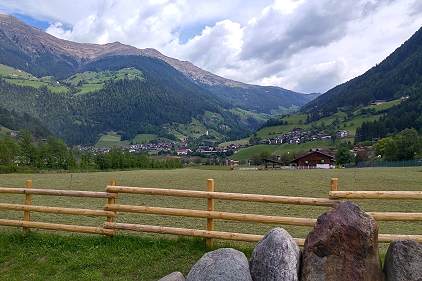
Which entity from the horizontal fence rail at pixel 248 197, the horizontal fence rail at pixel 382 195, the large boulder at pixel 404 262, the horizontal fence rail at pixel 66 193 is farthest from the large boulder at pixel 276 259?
the horizontal fence rail at pixel 66 193

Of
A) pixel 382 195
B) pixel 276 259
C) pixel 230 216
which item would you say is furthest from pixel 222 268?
pixel 382 195

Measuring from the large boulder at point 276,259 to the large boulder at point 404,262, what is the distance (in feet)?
5.04

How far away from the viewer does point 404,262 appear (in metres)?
5.47

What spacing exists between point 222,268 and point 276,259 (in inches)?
37.5

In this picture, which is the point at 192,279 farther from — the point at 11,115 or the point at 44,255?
the point at 11,115

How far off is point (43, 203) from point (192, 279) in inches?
644

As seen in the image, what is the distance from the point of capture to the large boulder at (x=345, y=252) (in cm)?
530

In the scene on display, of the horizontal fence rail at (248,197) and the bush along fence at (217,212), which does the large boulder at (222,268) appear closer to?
the bush along fence at (217,212)

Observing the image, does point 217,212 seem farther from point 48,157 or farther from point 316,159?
point 316,159

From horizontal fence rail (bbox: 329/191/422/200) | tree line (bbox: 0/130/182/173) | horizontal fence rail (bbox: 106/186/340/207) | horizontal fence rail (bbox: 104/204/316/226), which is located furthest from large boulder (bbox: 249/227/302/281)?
tree line (bbox: 0/130/182/173)

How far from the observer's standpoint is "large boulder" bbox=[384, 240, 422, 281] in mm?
5375

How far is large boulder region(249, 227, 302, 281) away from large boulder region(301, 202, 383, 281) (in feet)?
0.85

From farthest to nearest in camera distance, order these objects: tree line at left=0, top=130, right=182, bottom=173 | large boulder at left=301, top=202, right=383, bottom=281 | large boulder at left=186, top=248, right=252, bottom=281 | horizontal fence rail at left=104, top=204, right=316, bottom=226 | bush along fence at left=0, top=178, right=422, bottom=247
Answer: tree line at left=0, top=130, right=182, bottom=173
horizontal fence rail at left=104, top=204, right=316, bottom=226
bush along fence at left=0, top=178, right=422, bottom=247
large boulder at left=186, top=248, right=252, bottom=281
large boulder at left=301, top=202, right=383, bottom=281

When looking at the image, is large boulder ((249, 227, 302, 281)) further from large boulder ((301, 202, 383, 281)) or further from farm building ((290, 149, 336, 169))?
farm building ((290, 149, 336, 169))
